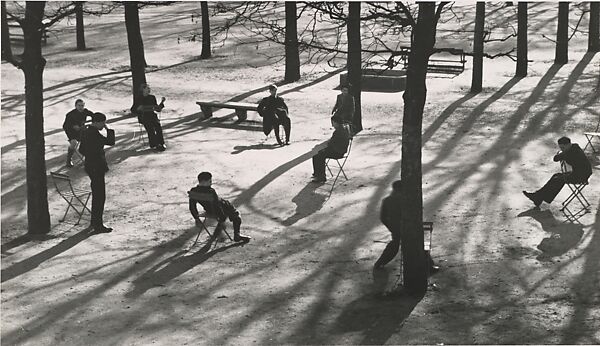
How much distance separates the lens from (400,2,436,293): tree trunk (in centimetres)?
1186

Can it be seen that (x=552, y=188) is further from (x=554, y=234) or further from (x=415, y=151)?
Answer: (x=415, y=151)

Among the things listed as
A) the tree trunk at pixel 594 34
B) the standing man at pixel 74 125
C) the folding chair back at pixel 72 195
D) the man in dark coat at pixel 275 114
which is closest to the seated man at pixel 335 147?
the man in dark coat at pixel 275 114

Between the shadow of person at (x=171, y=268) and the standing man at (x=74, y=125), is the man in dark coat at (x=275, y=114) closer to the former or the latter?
the standing man at (x=74, y=125)

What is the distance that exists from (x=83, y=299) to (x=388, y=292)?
3827 millimetres

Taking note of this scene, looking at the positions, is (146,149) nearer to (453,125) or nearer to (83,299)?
(453,125)

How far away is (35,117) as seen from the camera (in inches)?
599

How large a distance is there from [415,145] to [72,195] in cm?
730

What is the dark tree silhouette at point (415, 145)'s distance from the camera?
467 inches

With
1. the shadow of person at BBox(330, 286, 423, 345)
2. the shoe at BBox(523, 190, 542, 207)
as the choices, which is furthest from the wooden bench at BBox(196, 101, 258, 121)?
the shadow of person at BBox(330, 286, 423, 345)

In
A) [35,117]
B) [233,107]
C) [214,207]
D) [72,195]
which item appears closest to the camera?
[214,207]

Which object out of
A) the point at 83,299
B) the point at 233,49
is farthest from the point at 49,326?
the point at 233,49

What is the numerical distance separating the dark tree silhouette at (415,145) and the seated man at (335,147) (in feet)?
16.6

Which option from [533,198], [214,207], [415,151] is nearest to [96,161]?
[214,207]

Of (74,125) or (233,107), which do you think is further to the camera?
(233,107)
